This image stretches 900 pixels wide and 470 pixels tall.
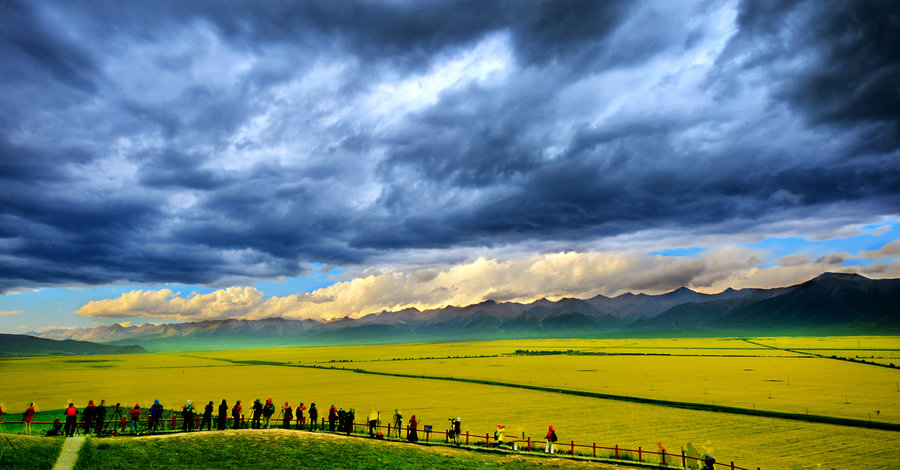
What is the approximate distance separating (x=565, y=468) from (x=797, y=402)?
5292 centimetres

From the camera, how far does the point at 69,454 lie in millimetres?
29688

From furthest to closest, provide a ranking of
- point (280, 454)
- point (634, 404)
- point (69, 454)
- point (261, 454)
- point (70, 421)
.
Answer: point (634, 404), point (70, 421), point (280, 454), point (261, 454), point (69, 454)

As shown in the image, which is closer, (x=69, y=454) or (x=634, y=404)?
(x=69, y=454)

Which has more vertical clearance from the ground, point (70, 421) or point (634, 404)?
point (70, 421)

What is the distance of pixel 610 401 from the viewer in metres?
75.5

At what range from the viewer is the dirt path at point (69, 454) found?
92.7ft

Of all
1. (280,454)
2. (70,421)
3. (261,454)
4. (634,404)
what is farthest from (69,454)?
(634,404)

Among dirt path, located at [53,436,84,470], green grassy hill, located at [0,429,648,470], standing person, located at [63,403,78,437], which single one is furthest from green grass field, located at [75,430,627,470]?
standing person, located at [63,403,78,437]

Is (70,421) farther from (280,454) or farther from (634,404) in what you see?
(634,404)

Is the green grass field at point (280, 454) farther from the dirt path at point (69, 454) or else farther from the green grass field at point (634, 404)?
the green grass field at point (634, 404)

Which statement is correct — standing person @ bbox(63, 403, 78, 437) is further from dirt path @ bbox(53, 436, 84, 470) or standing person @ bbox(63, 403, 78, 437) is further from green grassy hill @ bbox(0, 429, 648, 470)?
green grassy hill @ bbox(0, 429, 648, 470)

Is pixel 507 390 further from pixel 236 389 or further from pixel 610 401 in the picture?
pixel 236 389

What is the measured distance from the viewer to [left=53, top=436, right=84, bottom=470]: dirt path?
2826 centimetres

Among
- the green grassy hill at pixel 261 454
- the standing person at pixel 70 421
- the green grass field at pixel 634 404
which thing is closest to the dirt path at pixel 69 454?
the green grassy hill at pixel 261 454
